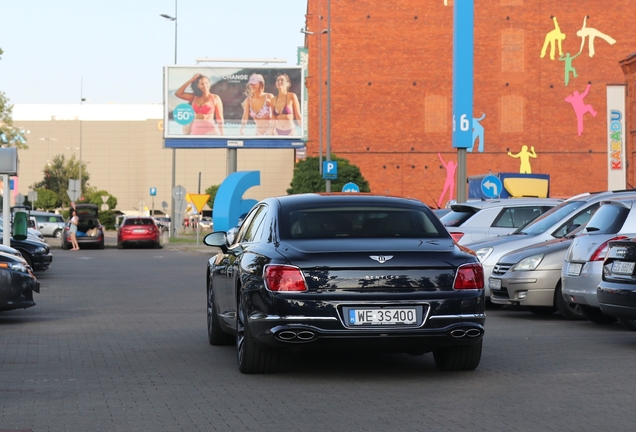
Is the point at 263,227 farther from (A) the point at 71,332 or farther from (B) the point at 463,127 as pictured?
(B) the point at 463,127

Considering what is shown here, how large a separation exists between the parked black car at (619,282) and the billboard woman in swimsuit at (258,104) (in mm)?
44430

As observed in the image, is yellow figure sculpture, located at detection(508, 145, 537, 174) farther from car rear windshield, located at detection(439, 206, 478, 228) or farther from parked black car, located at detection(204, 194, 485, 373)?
parked black car, located at detection(204, 194, 485, 373)

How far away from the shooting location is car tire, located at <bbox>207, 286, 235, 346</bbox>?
36.8 ft

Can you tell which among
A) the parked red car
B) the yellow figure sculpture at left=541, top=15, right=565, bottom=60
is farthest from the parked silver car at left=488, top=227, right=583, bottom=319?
the yellow figure sculpture at left=541, top=15, right=565, bottom=60

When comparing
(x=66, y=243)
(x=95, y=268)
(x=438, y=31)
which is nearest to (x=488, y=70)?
(x=438, y=31)

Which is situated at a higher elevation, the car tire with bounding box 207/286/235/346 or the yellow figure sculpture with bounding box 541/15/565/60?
the yellow figure sculpture with bounding box 541/15/565/60

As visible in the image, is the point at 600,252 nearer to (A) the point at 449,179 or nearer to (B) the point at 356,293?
(B) the point at 356,293

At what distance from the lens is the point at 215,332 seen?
1130 centimetres

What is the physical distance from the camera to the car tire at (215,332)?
11219 mm

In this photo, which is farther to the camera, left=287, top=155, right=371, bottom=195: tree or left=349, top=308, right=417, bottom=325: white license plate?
left=287, top=155, right=371, bottom=195: tree

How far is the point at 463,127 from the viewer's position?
27.0 metres

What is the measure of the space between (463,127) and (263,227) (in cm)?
1805

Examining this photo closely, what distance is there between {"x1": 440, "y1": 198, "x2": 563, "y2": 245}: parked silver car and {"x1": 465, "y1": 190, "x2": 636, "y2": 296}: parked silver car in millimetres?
1657

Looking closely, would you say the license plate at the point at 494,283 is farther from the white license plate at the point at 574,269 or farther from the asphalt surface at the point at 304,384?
the white license plate at the point at 574,269
